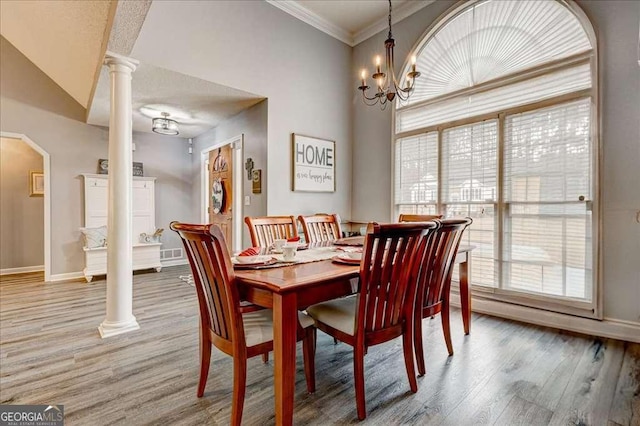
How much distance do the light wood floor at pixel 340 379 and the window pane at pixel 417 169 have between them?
5.07 ft

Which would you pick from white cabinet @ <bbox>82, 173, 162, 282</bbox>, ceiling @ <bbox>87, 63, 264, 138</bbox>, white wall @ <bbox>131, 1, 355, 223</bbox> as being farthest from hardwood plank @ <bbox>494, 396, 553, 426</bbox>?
white cabinet @ <bbox>82, 173, 162, 282</bbox>

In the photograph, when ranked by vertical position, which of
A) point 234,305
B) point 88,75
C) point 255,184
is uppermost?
point 88,75

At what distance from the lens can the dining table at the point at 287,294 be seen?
1.25 metres

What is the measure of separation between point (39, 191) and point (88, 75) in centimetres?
293

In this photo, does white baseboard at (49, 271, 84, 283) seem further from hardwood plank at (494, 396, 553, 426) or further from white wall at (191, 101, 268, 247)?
hardwood plank at (494, 396, 553, 426)

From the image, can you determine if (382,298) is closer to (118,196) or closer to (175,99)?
(118,196)

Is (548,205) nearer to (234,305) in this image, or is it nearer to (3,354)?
(234,305)

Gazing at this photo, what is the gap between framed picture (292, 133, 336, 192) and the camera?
3766mm

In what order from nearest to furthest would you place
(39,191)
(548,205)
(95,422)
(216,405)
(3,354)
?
(95,422) < (216,405) < (3,354) < (548,205) < (39,191)

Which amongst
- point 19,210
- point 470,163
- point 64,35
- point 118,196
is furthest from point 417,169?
point 19,210

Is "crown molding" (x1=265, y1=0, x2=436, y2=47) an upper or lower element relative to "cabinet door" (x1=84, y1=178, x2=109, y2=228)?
upper

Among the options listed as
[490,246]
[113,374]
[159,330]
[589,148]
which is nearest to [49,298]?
[159,330]

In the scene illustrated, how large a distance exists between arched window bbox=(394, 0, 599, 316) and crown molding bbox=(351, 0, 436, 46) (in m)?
0.44

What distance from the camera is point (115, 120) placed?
2.60 meters
